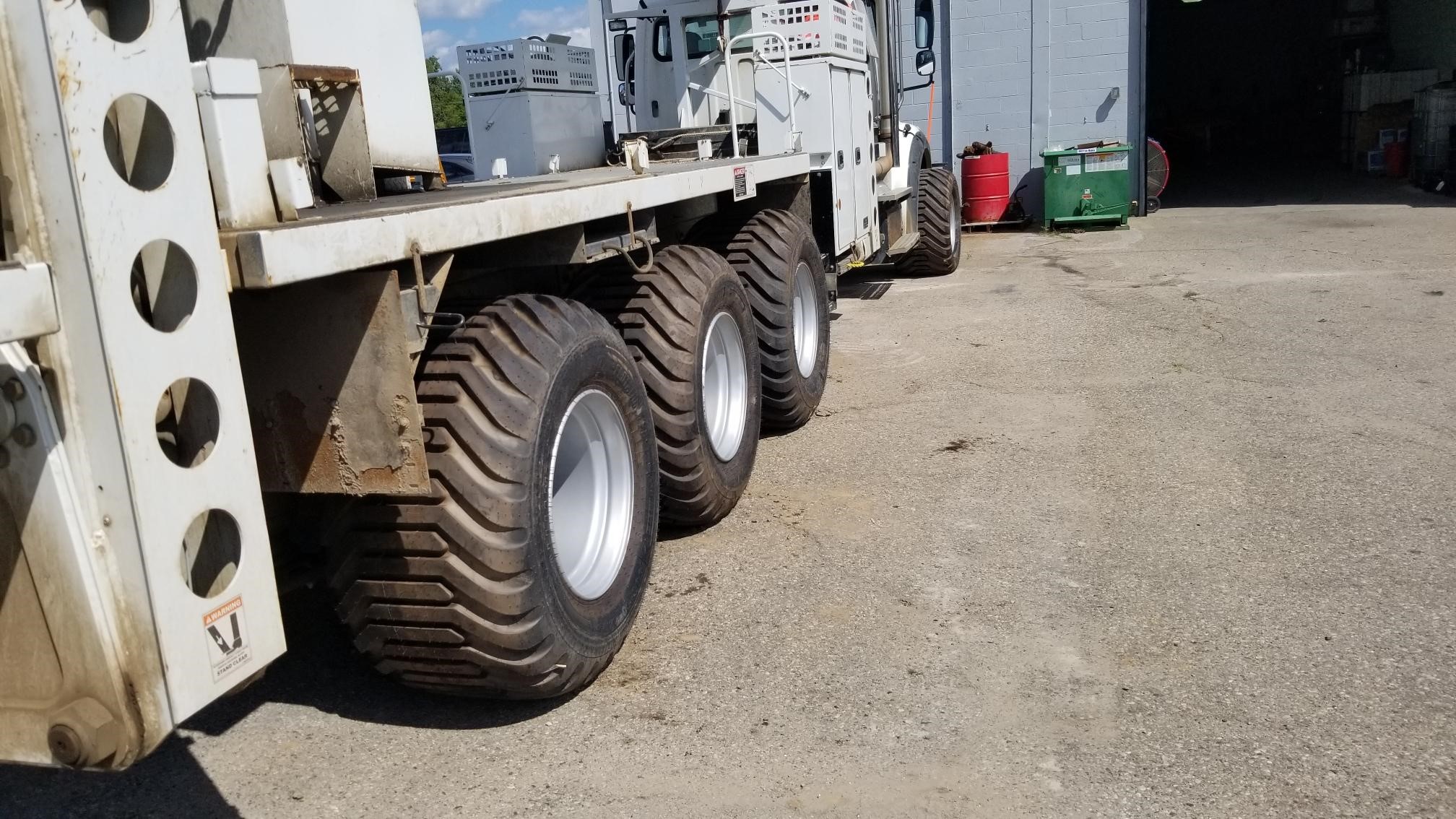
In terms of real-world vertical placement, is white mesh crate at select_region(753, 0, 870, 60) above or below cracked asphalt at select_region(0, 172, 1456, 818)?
above

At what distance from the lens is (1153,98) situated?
29.6m

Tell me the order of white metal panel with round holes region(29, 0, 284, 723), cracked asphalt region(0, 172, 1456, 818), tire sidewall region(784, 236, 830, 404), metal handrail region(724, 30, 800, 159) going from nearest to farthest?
1. white metal panel with round holes region(29, 0, 284, 723)
2. cracked asphalt region(0, 172, 1456, 818)
3. tire sidewall region(784, 236, 830, 404)
4. metal handrail region(724, 30, 800, 159)

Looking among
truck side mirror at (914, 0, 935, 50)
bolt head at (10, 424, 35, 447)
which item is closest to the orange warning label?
bolt head at (10, 424, 35, 447)

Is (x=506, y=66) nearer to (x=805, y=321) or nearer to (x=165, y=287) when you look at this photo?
(x=805, y=321)

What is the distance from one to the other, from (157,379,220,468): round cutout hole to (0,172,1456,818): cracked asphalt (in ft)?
4.15

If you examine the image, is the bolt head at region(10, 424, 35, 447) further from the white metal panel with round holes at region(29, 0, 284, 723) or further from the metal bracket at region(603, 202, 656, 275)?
the metal bracket at region(603, 202, 656, 275)

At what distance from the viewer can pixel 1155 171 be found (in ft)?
55.5

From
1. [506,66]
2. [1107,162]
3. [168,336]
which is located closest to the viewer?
[168,336]

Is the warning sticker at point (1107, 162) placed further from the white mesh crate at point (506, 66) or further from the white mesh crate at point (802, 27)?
the white mesh crate at point (506, 66)

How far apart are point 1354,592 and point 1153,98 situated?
28058mm

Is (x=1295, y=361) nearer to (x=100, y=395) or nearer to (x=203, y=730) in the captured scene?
(x=203, y=730)

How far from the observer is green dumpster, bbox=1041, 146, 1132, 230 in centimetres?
1520

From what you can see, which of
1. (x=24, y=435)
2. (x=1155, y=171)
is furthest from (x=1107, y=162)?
(x=24, y=435)

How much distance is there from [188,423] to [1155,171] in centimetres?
1662
